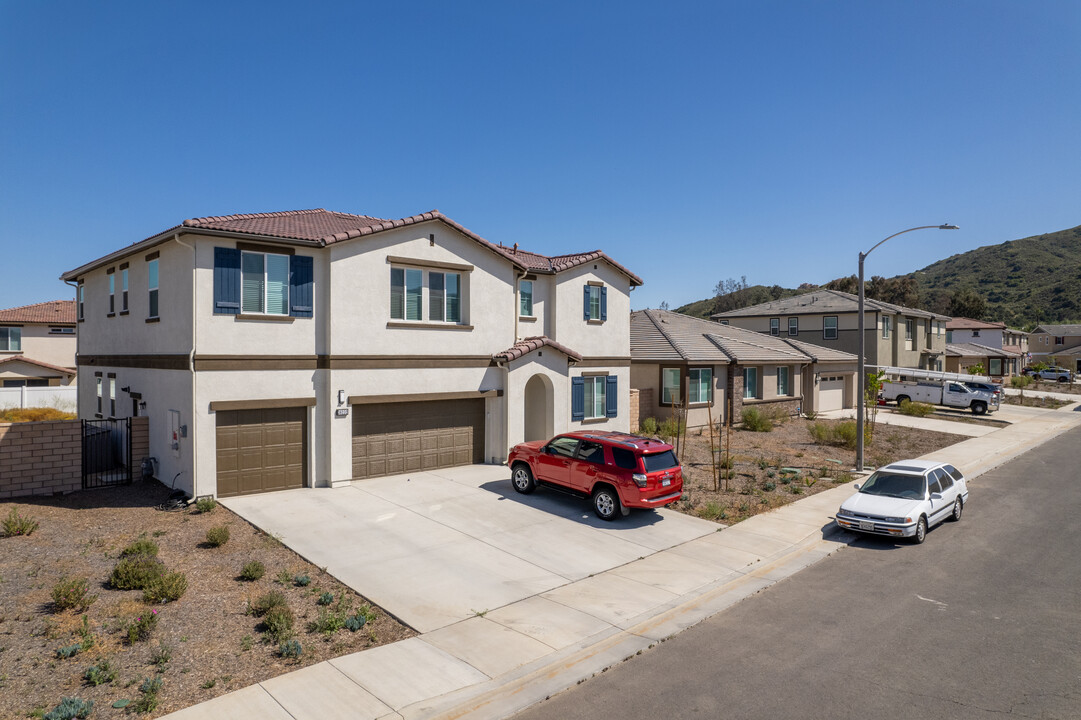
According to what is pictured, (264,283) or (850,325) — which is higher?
(850,325)

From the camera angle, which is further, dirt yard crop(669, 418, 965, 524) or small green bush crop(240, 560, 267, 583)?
dirt yard crop(669, 418, 965, 524)

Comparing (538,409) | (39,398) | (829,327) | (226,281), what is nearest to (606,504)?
(538,409)

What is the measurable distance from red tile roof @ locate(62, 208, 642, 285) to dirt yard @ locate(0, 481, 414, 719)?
280 inches

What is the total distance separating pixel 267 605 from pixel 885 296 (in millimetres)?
97427

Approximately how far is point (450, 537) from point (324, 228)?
1011cm

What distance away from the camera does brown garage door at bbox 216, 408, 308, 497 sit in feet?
50.5

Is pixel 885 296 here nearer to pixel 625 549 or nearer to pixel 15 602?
pixel 625 549

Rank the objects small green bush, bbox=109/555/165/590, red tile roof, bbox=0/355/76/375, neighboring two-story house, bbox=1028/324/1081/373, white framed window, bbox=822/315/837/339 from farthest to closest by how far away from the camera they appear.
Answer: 1. neighboring two-story house, bbox=1028/324/1081/373
2. white framed window, bbox=822/315/837/339
3. red tile roof, bbox=0/355/76/375
4. small green bush, bbox=109/555/165/590

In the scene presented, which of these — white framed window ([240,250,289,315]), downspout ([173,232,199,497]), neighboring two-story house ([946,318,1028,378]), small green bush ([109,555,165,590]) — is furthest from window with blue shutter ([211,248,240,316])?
neighboring two-story house ([946,318,1028,378])

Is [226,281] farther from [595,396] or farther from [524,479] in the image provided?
[595,396]

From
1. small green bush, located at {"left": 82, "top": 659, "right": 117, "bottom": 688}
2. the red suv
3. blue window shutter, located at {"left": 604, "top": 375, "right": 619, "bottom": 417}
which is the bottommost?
small green bush, located at {"left": 82, "top": 659, "right": 117, "bottom": 688}

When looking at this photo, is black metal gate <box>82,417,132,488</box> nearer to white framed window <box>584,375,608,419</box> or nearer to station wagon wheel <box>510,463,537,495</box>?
station wagon wheel <box>510,463,537,495</box>

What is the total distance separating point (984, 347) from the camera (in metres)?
65.4

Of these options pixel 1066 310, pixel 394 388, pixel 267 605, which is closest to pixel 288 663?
pixel 267 605
